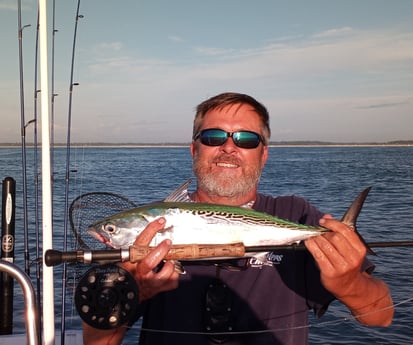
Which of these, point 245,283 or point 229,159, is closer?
point 245,283

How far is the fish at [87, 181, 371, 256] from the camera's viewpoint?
3359mm

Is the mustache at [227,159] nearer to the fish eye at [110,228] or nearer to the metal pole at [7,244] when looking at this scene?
the fish eye at [110,228]

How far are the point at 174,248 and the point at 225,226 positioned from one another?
0.50 m

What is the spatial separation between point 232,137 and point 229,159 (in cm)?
20

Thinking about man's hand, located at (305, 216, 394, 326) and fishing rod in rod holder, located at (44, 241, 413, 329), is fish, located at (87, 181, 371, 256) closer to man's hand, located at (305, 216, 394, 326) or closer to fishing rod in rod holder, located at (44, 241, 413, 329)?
man's hand, located at (305, 216, 394, 326)

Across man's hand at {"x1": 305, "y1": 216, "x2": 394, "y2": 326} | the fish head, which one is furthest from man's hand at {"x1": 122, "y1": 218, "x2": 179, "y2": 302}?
man's hand at {"x1": 305, "y1": 216, "x2": 394, "y2": 326}

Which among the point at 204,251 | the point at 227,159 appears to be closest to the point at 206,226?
the point at 204,251

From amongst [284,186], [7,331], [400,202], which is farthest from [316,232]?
[284,186]

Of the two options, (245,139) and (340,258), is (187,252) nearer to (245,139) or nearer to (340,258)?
(340,258)

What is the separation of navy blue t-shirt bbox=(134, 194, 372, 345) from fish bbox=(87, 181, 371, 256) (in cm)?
20

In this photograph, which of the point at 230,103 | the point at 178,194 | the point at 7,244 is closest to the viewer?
the point at 178,194

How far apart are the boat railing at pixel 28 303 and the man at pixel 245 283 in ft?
2.74

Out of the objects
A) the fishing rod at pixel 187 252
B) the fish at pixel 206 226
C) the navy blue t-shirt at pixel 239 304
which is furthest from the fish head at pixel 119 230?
the navy blue t-shirt at pixel 239 304

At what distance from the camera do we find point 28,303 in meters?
2.30
